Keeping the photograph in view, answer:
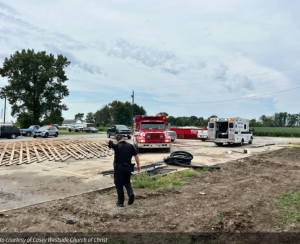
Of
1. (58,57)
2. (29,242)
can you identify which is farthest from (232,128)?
(58,57)

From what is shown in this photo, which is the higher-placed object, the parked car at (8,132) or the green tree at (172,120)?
the green tree at (172,120)

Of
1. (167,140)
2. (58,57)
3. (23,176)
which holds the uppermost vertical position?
(58,57)

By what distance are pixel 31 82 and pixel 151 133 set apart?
43.3 meters

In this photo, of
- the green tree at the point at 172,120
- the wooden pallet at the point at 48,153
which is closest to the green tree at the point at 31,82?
the wooden pallet at the point at 48,153

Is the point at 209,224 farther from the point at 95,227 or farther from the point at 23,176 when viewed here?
the point at 23,176

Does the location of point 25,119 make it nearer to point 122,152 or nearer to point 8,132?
point 8,132

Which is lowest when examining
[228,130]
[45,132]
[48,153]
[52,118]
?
[48,153]

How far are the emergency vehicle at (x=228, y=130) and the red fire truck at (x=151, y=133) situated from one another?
22.2 feet

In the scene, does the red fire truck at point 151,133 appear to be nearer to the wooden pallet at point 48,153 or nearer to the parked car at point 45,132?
the wooden pallet at point 48,153

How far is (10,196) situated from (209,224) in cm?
518

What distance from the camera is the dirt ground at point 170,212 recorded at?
470 cm

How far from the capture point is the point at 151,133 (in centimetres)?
1678

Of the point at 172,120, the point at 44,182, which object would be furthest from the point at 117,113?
the point at 44,182

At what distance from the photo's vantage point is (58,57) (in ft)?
183
